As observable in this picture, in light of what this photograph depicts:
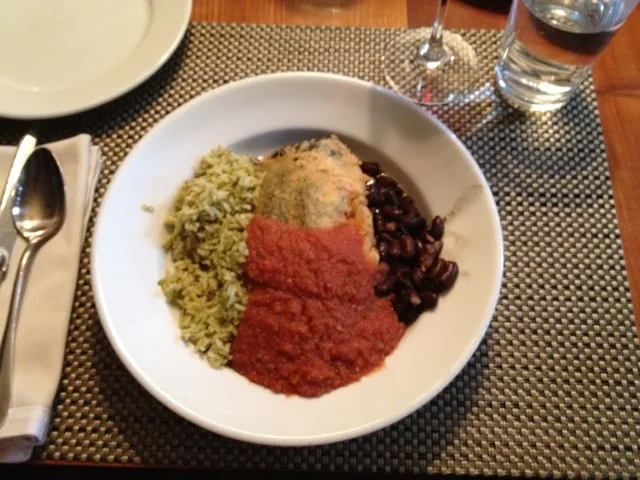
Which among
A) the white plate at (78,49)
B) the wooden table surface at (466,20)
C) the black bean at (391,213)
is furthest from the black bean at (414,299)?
the white plate at (78,49)

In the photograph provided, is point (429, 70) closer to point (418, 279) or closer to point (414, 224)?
point (414, 224)

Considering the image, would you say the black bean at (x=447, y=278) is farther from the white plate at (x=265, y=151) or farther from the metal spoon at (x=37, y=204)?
the metal spoon at (x=37, y=204)

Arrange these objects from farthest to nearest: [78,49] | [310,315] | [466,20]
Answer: [466,20]
[78,49]
[310,315]

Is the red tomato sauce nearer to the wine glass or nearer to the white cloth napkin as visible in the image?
Result: the white cloth napkin

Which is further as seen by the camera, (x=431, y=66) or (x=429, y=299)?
(x=431, y=66)

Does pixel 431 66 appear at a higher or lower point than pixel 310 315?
higher

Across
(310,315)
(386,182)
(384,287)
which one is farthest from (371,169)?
(310,315)
